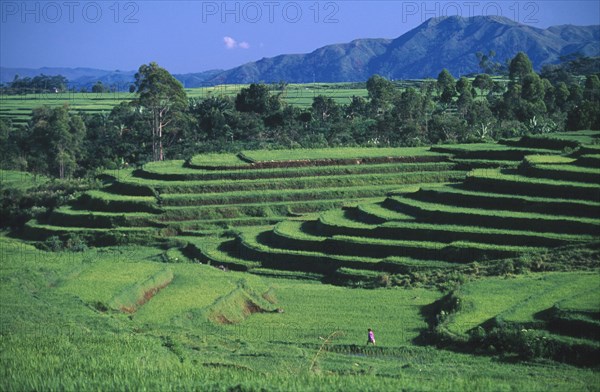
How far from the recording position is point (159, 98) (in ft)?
167

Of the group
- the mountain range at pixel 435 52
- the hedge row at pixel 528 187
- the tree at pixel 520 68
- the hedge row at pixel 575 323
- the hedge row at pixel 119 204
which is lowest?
the hedge row at pixel 119 204

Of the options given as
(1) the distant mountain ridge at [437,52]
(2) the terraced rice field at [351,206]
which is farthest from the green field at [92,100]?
(1) the distant mountain ridge at [437,52]

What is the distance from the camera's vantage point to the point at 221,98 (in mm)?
59750

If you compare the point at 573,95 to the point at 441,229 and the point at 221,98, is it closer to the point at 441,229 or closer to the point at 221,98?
the point at 221,98

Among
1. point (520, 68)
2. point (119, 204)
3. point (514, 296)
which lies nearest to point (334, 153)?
point (119, 204)

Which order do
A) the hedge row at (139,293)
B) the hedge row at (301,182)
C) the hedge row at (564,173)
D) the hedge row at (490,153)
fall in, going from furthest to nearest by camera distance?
the hedge row at (301,182)
the hedge row at (490,153)
the hedge row at (564,173)
the hedge row at (139,293)

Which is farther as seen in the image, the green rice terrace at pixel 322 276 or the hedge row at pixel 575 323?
the hedge row at pixel 575 323

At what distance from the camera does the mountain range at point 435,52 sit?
170375mm

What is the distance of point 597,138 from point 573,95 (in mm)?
25285

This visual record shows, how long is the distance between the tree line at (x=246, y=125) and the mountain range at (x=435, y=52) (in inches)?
4242

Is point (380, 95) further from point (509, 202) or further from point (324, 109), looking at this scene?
point (509, 202)

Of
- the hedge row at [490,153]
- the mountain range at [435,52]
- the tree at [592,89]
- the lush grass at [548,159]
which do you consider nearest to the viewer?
the lush grass at [548,159]

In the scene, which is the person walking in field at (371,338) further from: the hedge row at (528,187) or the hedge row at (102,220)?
the hedge row at (102,220)

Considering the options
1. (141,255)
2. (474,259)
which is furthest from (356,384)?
(141,255)
